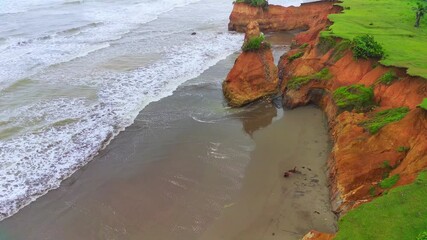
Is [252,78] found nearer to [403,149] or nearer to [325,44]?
[325,44]

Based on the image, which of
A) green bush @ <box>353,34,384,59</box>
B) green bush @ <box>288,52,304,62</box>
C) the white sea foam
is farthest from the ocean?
green bush @ <box>353,34,384,59</box>

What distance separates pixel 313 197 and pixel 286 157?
281 centimetres

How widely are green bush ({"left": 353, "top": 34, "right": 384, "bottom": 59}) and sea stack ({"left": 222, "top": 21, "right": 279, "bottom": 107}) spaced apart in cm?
499

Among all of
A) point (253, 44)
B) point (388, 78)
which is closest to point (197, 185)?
point (388, 78)

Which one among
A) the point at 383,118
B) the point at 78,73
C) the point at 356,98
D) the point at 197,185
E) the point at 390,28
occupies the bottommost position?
the point at 197,185

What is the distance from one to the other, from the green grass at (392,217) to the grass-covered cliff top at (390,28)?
669 cm

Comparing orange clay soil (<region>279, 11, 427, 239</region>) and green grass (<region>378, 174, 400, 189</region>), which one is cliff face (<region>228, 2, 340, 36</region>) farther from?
green grass (<region>378, 174, 400, 189</region>)

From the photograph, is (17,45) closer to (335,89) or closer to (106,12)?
(106,12)

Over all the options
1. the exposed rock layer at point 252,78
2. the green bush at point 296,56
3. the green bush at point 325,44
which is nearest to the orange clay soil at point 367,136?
the green bush at point 325,44

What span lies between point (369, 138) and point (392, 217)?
15.3 feet

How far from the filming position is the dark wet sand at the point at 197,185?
508 inches

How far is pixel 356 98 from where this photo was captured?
17203 millimetres

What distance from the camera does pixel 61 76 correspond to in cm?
2689

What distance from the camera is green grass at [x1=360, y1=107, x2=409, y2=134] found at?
14251 millimetres
